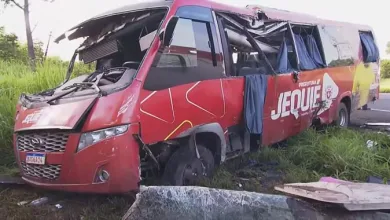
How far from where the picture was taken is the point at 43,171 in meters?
4.09

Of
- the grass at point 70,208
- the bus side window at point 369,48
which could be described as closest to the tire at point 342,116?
the bus side window at point 369,48

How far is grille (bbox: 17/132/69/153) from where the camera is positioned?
12.8ft

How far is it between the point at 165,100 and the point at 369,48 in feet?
22.9

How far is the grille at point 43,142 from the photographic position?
3889mm

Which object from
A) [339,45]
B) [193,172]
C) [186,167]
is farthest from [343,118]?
[186,167]

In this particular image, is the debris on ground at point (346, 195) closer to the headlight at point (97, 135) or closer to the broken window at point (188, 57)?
the headlight at point (97, 135)

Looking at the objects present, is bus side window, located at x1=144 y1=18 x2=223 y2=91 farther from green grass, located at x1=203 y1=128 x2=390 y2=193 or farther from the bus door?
the bus door

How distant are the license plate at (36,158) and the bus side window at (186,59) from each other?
129 centimetres

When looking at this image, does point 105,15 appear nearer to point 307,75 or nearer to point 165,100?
point 165,100

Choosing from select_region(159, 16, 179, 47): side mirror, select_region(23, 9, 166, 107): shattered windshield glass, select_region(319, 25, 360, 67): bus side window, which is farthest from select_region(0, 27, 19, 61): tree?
select_region(159, 16, 179, 47): side mirror

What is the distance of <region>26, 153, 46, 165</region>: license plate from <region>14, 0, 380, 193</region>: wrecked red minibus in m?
0.01

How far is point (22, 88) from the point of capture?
24.3 feet

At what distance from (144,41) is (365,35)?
7.01m

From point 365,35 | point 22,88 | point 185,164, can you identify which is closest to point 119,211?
point 185,164
